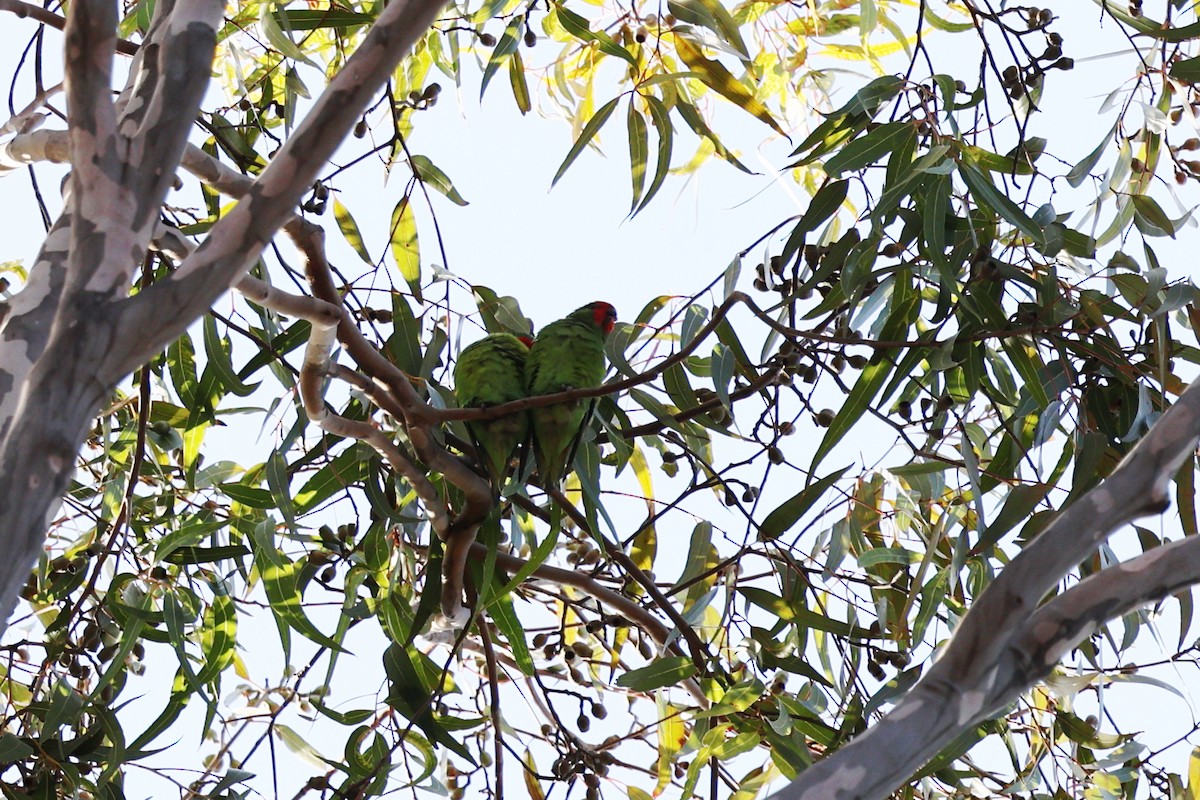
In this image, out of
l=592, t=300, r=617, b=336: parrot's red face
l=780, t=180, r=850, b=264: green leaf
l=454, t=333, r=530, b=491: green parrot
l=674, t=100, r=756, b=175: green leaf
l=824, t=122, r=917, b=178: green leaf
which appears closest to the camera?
l=824, t=122, r=917, b=178: green leaf

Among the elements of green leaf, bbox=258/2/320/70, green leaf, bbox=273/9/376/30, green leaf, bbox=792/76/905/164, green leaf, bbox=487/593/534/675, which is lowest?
green leaf, bbox=487/593/534/675

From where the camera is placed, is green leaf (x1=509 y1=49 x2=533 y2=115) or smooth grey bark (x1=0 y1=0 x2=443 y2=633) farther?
green leaf (x1=509 y1=49 x2=533 y2=115)

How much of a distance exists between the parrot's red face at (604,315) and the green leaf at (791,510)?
56 centimetres

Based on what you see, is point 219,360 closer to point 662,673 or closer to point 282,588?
point 282,588

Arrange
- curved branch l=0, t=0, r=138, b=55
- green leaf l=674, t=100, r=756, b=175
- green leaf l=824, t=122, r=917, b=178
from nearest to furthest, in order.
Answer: curved branch l=0, t=0, r=138, b=55 → green leaf l=824, t=122, r=917, b=178 → green leaf l=674, t=100, r=756, b=175

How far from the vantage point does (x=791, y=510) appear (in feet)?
5.51

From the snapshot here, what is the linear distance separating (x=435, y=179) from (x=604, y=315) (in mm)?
441

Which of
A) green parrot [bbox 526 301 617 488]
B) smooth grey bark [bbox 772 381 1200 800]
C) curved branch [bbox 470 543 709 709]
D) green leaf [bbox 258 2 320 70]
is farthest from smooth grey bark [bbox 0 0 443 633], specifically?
curved branch [bbox 470 543 709 709]

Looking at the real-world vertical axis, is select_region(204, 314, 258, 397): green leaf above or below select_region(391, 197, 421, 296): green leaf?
below

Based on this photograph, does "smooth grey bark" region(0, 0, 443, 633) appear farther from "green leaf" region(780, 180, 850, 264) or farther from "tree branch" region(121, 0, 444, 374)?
"green leaf" region(780, 180, 850, 264)

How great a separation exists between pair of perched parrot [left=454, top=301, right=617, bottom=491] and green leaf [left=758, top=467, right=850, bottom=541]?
0.29 m

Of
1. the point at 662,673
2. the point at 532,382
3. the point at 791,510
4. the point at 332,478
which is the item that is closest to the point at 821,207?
the point at 791,510

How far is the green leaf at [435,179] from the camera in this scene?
183cm

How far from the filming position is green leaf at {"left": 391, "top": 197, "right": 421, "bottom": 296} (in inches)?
72.5
